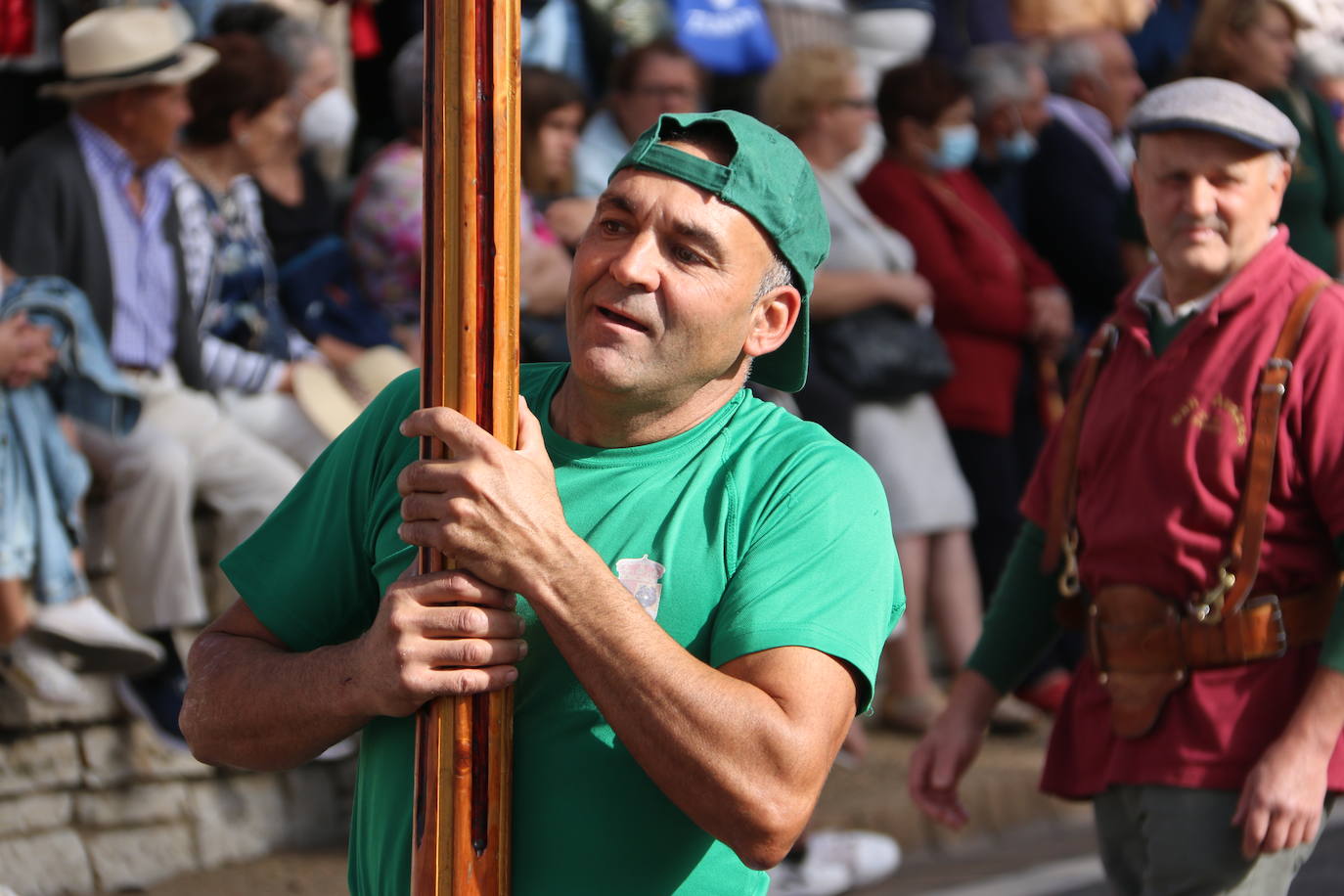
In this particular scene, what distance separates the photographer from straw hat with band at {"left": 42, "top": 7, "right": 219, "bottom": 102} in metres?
5.50

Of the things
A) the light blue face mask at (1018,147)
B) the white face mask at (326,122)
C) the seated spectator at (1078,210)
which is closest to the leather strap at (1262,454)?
the white face mask at (326,122)

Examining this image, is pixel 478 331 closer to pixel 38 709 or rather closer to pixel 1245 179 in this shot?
pixel 1245 179

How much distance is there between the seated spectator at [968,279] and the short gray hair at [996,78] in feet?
0.91

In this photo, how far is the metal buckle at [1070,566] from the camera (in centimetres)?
354

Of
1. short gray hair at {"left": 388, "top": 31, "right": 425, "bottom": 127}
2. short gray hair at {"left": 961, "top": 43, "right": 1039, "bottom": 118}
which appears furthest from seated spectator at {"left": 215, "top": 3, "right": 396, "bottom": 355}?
short gray hair at {"left": 961, "top": 43, "right": 1039, "bottom": 118}

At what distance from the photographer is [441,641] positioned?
199 cm

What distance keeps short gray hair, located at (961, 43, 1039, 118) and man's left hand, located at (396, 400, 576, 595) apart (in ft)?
19.2

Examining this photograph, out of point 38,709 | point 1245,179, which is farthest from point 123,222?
point 1245,179

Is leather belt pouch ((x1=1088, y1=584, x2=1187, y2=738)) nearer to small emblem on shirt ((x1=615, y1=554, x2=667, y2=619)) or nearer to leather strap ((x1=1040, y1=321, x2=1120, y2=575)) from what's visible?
leather strap ((x1=1040, y1=321, x2=1120, y2=575))

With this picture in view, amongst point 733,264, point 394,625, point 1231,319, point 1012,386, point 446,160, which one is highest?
point 446,160

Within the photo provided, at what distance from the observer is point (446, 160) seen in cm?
198

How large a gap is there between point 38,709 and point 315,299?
1.57 meters

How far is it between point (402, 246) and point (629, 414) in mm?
3676

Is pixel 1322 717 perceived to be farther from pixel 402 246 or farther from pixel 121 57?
pixel 121 57
